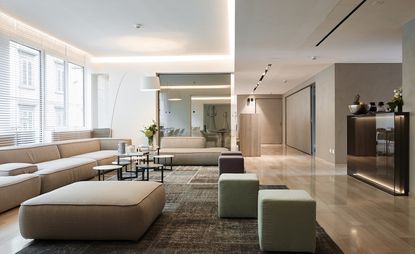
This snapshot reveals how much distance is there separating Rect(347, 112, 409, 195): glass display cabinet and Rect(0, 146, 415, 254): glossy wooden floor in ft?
0.69

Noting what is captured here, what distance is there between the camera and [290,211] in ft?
9.02

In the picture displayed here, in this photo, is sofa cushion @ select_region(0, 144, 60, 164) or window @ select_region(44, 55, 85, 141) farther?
window @ select_region(44, 55, 85, 141)

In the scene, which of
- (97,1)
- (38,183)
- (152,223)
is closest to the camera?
(152,223)

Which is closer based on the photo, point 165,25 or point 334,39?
point 334,39

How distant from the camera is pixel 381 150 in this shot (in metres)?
5.50

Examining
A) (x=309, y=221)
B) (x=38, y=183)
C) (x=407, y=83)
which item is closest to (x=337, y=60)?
(x=407, y=83)

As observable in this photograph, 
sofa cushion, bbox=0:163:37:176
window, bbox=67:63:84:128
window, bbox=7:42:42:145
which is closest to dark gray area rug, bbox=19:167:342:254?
sofa cushion, bbox=0:163:37:176

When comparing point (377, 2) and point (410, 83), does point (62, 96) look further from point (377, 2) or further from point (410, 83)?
point (410, 83)

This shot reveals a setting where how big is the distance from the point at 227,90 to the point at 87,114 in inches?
161

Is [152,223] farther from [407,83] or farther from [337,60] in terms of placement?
[337,60]

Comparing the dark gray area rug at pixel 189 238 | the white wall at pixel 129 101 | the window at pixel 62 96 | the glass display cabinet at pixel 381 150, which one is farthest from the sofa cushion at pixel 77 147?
the glass display cabinet at pixel 381 150

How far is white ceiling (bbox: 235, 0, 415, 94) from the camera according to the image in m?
4.29

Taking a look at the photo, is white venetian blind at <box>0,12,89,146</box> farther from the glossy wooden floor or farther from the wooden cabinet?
the wooden cabinet

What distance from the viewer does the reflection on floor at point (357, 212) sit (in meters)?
3.00
